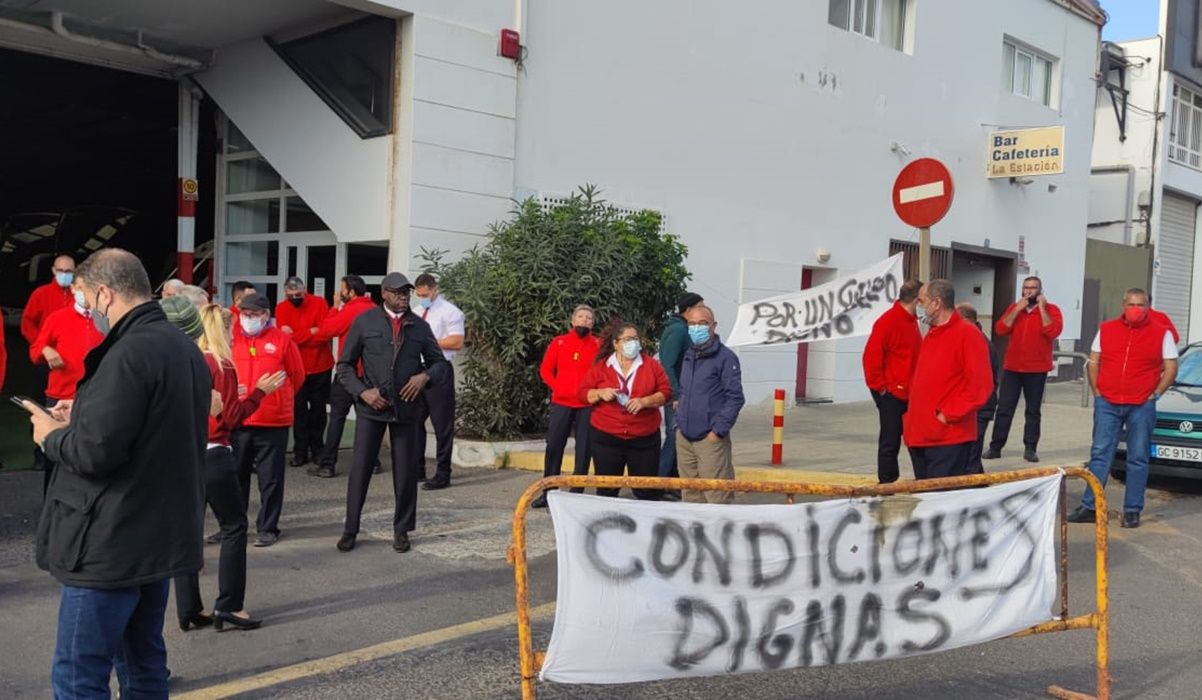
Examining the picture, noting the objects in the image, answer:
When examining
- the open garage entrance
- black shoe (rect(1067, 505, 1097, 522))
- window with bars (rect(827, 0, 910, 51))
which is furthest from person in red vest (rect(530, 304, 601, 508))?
window with bars (rect(827, 0, 910, 51))

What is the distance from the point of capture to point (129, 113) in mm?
17516

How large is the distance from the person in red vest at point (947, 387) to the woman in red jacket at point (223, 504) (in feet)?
13.9

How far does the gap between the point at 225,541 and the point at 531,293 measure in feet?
17.9

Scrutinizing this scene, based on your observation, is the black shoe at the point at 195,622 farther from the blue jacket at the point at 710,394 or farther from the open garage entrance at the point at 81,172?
the open garage entrance at the point at 81,172

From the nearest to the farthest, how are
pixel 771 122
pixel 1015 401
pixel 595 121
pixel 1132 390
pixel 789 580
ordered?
pixel 789 580 → pixel 1132 390 → pixel 1015 401 → pixel 595 121 → pixel 771 122

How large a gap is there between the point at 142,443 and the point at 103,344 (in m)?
0.36

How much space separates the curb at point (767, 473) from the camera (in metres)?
9.25

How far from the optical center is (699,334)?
7020 mm

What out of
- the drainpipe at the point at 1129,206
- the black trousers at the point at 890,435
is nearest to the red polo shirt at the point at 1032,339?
the black trousers at the point at 890,435

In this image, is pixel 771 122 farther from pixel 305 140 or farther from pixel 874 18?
pixel 305 140

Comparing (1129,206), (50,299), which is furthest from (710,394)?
(1129,206)

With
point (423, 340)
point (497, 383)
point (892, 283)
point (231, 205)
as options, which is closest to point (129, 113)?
point (231, 205)

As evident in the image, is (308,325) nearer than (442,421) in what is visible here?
No

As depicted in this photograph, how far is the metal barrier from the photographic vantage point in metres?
3.60
